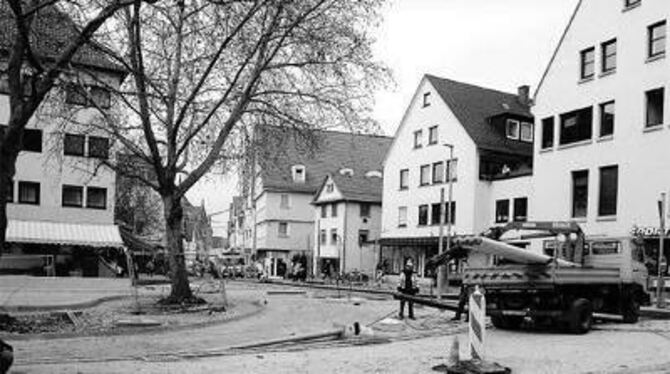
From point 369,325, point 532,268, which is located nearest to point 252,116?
point 369,325

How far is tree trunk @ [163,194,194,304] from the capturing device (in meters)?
26.1

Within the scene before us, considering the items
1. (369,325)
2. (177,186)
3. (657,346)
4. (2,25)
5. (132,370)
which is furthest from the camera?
(177,186)

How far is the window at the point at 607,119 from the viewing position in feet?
136

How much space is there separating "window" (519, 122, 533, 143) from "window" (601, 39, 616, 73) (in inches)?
566

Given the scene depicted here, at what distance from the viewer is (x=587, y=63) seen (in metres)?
43.7

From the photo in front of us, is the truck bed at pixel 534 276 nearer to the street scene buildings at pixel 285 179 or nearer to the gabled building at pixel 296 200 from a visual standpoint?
the street scene buildings at pixel 285 179

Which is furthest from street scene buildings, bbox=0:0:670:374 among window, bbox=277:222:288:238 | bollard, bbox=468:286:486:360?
window, bbox=277:222:288:238

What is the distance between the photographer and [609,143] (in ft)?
135

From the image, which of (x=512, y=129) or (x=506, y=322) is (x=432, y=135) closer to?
(x=512, y=129)

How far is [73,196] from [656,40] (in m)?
32.9

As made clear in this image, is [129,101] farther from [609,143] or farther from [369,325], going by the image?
[609,143]

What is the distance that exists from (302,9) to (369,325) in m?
9.63

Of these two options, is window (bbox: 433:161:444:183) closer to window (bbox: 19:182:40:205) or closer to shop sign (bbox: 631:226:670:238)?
shop sign (bbox: 631:226:670:238)

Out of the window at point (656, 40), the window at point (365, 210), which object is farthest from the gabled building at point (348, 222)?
the window at point (656, 40)
